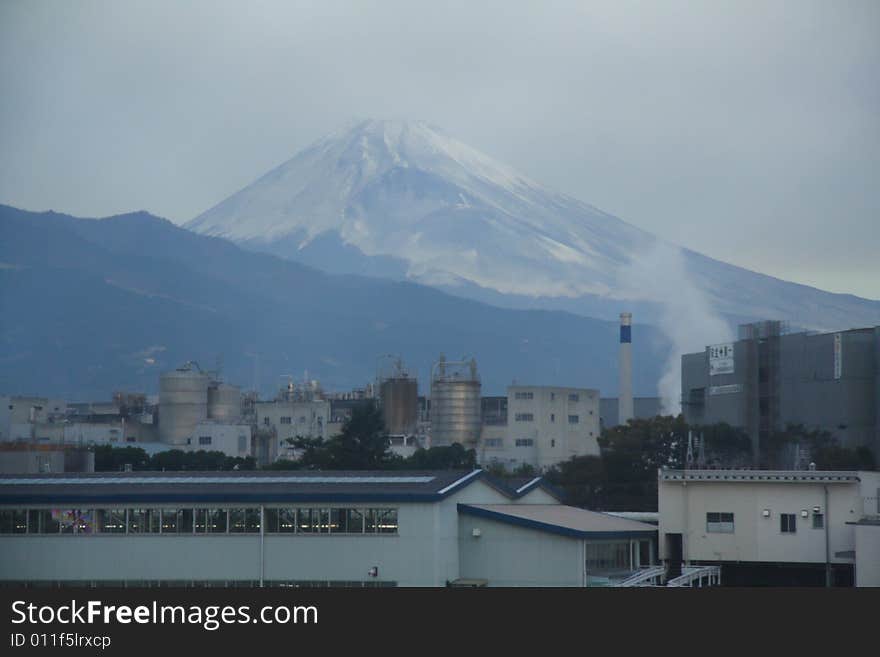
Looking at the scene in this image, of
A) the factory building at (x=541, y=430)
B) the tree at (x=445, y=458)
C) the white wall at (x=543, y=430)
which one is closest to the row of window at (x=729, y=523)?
the tree at (x=445, y=458)

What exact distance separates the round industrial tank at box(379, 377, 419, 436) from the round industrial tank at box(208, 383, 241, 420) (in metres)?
13.9

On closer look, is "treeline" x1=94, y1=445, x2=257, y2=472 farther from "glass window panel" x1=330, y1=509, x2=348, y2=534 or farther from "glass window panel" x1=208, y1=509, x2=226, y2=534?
"glass window panel" x1=330, y1=509, x2=348, y2=534

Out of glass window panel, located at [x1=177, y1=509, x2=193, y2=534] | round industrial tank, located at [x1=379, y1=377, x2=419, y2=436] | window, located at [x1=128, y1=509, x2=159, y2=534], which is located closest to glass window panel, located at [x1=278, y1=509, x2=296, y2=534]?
glass window panel, located at [x1=177, y1=509, x2=193, y2=534]

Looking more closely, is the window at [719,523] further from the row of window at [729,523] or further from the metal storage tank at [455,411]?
the metal storage tank at [455,411]

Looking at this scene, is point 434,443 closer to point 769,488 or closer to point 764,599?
point 769,488

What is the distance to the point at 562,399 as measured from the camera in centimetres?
11312

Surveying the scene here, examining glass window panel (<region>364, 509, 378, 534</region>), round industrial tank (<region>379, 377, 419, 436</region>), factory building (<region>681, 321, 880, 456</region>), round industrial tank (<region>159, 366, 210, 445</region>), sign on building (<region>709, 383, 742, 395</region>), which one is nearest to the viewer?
glass window panel (<region>364, 509, 378, 534</region>)

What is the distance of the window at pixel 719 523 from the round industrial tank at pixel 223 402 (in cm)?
9080

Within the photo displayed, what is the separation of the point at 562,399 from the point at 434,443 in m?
10.4

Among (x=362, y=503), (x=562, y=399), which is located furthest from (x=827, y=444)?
(x=362, y=503)

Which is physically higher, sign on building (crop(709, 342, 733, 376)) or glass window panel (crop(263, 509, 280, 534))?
sign on building (crop(709, 342, 733, 376))

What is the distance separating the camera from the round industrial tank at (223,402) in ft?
415

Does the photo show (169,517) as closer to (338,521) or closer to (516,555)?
(338,521)

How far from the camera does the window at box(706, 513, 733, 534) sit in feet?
126
